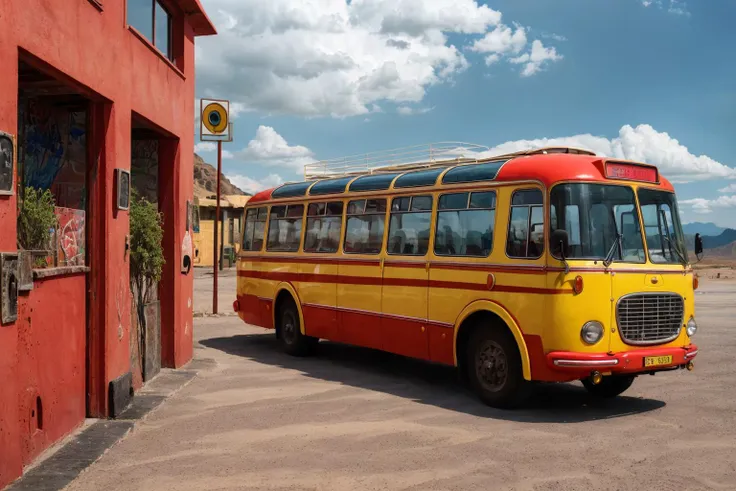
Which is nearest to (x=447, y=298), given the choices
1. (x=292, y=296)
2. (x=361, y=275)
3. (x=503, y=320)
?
(x=503, y=320)

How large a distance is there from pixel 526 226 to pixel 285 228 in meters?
6.18

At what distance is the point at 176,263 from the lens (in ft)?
40.1

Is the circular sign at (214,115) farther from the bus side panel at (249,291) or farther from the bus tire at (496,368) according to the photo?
the bus tire at (496,368)

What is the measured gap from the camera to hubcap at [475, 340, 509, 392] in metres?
9.57

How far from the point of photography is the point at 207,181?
4077 inches

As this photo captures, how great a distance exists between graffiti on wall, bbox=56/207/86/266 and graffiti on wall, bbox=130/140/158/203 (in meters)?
3.15

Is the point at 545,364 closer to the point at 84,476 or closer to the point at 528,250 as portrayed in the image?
the point at 528,250

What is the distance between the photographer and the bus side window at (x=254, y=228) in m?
15.5

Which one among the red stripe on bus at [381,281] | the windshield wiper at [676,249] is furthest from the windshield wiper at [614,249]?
the windshield wiper at [676,249]

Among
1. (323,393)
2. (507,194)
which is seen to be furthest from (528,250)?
(323,393)

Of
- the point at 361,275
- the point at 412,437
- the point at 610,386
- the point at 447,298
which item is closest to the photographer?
the point at 412,437

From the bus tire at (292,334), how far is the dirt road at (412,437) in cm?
163

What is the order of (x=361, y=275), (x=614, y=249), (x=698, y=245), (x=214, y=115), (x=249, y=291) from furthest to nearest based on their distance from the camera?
1. (x=214, y=115)
2. (x=249, y=291)
3. (x=361, y=275)
4. (x=698, y=245)
5. (x=614, y=249)

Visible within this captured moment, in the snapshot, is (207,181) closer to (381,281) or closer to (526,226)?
(381,281)
